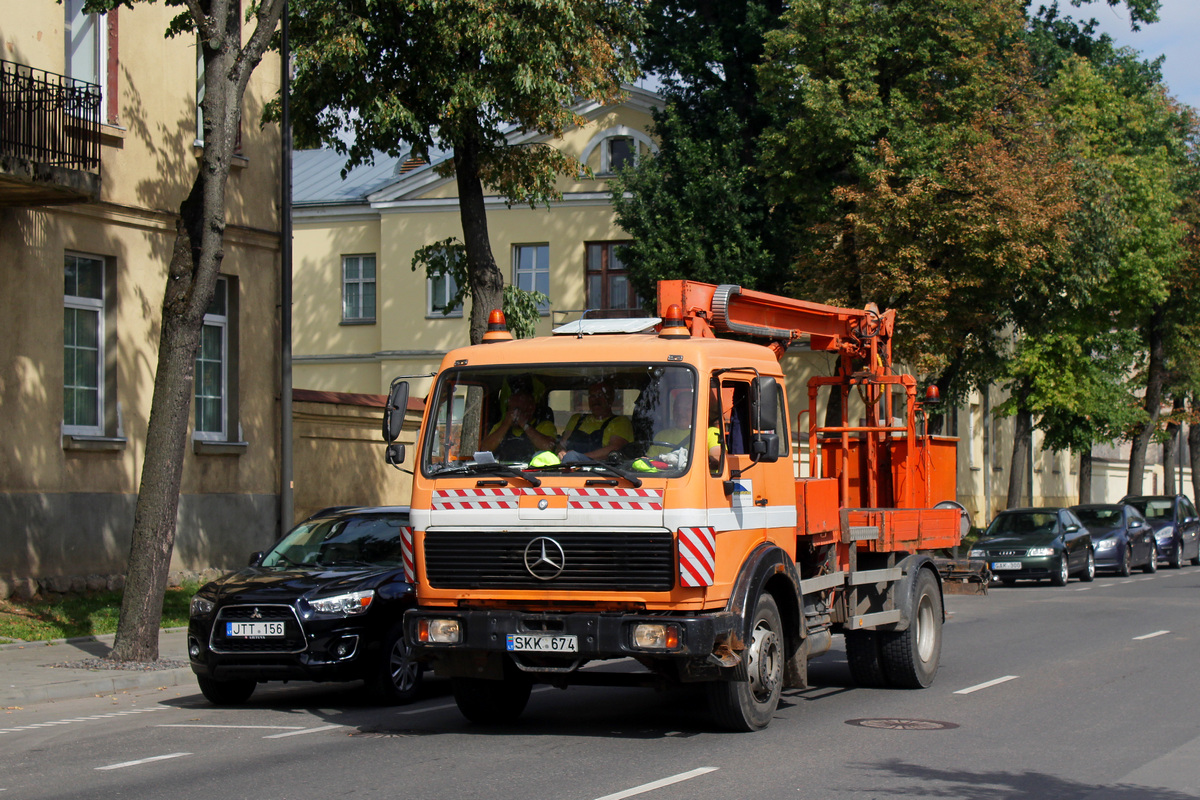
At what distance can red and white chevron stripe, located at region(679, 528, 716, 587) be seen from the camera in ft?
28.1

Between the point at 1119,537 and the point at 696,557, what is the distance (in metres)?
24.0

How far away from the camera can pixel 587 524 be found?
8.66m

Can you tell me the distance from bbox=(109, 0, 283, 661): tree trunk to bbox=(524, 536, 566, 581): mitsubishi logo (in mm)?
6127

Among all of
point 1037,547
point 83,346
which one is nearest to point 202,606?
point 83,346

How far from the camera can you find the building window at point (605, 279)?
127 feet

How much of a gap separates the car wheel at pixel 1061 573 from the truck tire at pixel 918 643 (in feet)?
49.9

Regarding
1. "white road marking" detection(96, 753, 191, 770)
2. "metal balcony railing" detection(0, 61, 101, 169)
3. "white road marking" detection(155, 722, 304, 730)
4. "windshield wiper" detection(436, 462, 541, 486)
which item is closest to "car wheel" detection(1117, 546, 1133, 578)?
"metal balcony railing" detection(0, 61, 101, 169)

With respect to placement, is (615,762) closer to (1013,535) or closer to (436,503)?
(436,503)

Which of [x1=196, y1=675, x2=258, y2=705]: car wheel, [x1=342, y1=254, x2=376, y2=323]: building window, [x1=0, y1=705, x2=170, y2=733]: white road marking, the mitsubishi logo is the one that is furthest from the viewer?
[x1=342, y1=254, x2=376, y2=323]: building window

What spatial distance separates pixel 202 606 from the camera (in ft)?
36.2

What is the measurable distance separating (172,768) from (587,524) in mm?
2952

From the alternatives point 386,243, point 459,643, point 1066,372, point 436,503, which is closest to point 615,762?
point 459,643

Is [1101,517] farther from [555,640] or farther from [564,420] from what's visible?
[555,640]

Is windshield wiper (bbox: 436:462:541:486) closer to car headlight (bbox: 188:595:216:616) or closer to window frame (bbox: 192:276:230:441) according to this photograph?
car headlight (bbox: 188:595:216:616)
